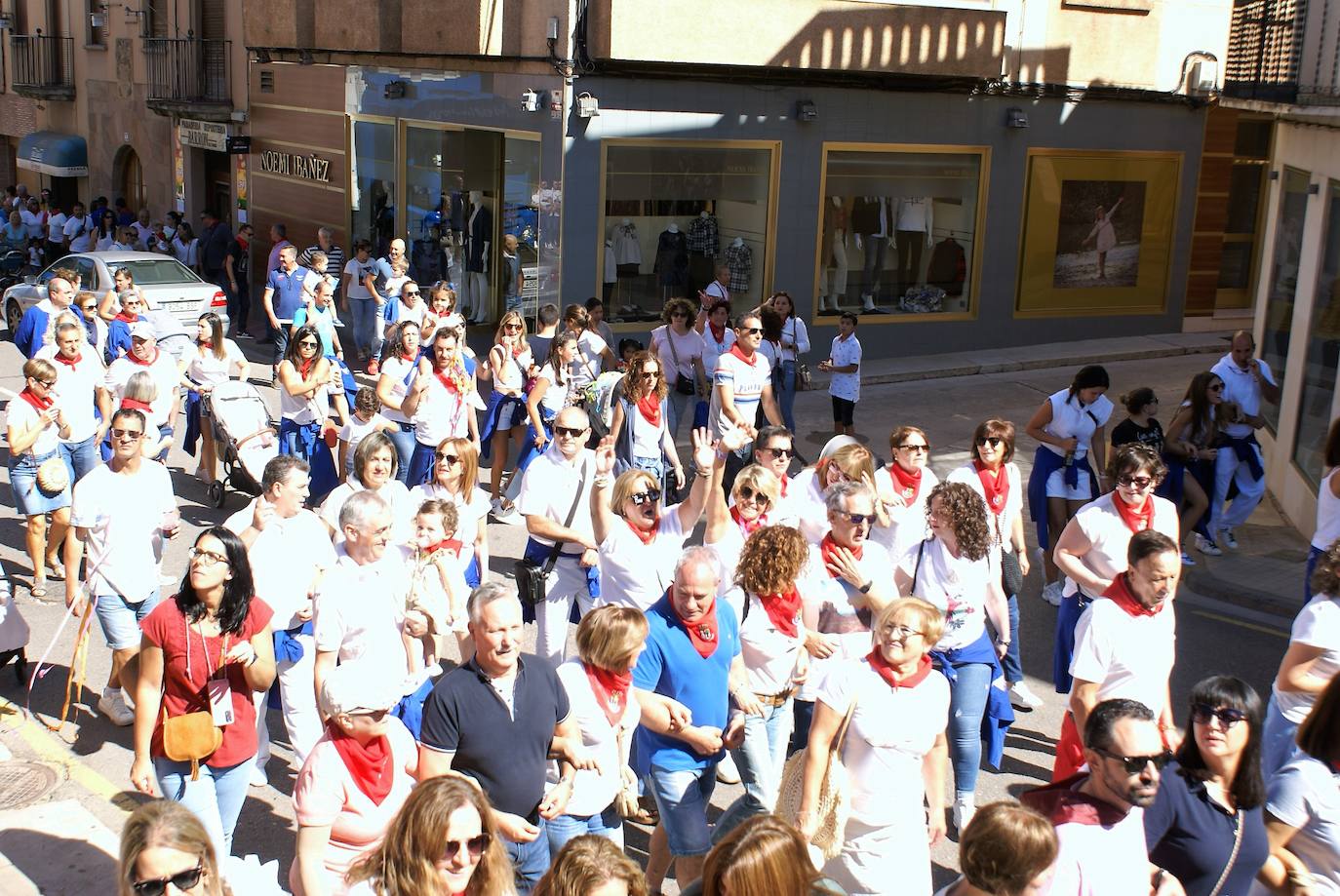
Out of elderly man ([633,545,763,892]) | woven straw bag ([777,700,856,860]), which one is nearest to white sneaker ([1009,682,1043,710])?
elderly man ([633,545,763,892])

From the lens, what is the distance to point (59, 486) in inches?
366

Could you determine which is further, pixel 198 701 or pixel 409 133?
pixel 409 133

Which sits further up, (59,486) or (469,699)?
(469,699)

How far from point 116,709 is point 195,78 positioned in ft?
69.1


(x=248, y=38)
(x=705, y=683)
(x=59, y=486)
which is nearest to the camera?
(x=705, y=683)

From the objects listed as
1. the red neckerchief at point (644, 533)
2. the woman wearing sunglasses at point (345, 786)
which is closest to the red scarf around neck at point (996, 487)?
the red neckerchief at point (644, 533)

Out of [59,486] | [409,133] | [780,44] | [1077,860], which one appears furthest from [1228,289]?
[1077,860]

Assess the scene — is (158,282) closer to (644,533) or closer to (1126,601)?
(644,533)

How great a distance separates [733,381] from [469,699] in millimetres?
5965

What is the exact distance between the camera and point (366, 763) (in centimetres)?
452

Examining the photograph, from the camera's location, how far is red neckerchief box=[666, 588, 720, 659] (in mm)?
5492

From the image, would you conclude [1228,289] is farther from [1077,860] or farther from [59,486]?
[1077,860]

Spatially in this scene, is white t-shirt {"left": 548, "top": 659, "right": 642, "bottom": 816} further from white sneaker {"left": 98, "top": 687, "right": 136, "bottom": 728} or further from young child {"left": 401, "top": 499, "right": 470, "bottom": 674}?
white sneaker {"left": 98, "top": 687, "right": 136, "bottom": 728}

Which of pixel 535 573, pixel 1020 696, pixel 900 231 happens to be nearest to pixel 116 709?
pixel 535 573
